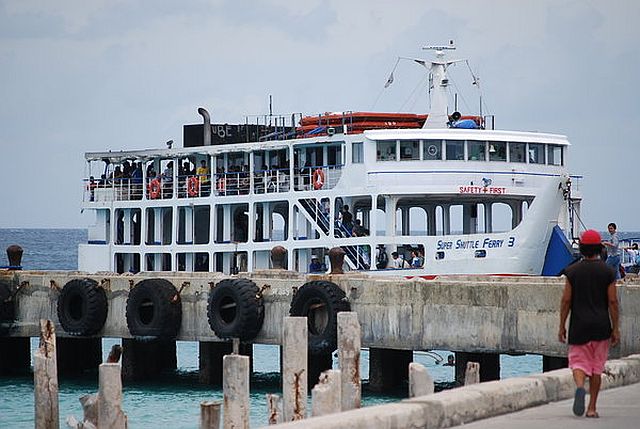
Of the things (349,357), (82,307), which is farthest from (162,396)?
(349,357)

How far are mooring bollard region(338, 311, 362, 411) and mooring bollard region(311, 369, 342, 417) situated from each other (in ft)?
9.58

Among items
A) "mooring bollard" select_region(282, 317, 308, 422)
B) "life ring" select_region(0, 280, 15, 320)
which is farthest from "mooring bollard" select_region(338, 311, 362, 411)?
"life ring" select_region(0, 280, 15, 320)

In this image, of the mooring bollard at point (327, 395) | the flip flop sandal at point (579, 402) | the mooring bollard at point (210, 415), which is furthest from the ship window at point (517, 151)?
the flip flop sandal at point (579, 402)

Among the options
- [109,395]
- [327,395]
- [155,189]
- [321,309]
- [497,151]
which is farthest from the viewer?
[155,189]

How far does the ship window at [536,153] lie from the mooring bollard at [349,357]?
57.8 feet

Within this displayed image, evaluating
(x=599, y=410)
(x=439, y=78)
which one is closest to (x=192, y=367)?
(x=439, y=78)

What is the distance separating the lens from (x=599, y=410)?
12930 mm

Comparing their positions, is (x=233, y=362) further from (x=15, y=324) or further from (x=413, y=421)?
(x=15, y=324)

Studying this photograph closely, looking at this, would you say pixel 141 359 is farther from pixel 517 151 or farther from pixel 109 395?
pixel 109 395

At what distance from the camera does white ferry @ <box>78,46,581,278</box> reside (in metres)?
33.6

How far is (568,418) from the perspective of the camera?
12.5 metres

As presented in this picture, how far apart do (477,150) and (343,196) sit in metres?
3.49

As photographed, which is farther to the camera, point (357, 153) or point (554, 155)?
point (554, 155)

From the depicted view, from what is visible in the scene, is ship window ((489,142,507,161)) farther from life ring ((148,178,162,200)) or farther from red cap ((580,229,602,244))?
red cap ((580,229,602,244))
